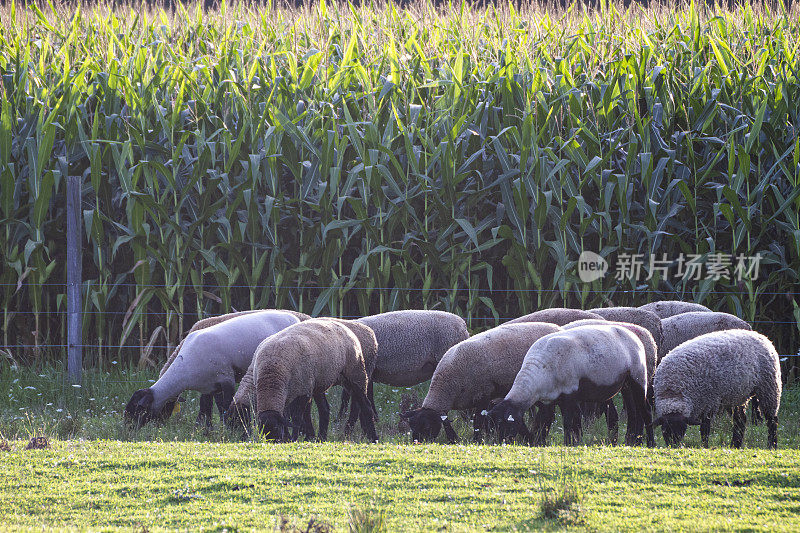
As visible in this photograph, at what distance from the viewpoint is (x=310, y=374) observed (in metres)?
7.13

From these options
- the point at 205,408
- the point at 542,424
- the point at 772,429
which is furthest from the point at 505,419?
the point at 205,408

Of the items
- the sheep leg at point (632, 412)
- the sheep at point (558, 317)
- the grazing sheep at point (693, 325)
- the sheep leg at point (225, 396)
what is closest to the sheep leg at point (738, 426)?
the sheep leg at point (632, 412)

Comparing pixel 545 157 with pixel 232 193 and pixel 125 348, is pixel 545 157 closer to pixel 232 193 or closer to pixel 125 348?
pixel 232 193

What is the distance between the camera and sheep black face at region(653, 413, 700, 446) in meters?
6.87

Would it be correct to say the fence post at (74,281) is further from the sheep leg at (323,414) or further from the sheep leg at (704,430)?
the sheep leg at (704,430)

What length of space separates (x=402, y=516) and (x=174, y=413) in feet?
→ 14.7

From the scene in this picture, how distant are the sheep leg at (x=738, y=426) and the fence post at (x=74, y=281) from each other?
6728mm

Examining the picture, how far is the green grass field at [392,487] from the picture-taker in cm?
410

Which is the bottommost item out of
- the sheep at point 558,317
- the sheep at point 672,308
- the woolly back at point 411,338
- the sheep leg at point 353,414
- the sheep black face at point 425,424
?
the sheep leg at point 353,414

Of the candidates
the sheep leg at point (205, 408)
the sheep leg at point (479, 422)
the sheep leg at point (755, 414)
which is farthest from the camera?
the sheep leg at point (755, 414)

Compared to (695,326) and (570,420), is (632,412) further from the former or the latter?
(695,326)

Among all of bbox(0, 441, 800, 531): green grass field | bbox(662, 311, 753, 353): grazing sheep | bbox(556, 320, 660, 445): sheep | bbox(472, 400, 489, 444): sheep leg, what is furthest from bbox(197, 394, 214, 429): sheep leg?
bbox(662, 311, 753, 353): grazing sheep

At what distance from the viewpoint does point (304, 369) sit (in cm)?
→ 709

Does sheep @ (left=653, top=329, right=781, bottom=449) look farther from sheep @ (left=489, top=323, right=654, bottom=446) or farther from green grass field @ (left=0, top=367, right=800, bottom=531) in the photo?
green grass field @ (left=0, top=367, right=800, bottom=531)
